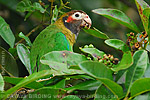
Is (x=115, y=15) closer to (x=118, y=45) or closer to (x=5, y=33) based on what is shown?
(x=118, y=45)

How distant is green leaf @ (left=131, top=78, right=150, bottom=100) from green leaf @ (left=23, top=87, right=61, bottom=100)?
0.21 m

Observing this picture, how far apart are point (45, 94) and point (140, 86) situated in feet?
0.85

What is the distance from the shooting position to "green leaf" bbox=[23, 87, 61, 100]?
0.70m

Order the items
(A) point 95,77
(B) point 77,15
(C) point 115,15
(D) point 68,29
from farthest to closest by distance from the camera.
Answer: (D) point 68,29, (B) point 77,15, (C) point 115,15, (A) point 95,77

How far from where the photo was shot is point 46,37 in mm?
1634

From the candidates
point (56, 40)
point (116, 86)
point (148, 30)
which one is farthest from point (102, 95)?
point (56, 40)

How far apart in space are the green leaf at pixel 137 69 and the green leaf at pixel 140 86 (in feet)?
0.09

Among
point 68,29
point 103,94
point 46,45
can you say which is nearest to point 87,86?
point 103,94

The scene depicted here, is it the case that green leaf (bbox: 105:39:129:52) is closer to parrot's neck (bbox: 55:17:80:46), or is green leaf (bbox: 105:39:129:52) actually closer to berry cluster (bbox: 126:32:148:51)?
berry cluster (bbox: 126:32:148:51)

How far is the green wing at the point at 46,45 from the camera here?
4.82ft

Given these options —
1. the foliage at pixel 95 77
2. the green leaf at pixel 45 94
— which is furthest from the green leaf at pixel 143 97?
the green leaf at pixel 45 94

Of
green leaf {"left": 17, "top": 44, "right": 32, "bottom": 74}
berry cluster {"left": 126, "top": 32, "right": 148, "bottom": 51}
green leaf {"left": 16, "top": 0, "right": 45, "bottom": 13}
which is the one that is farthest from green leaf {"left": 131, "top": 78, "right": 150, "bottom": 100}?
green leaf {"left": 16, "top": 0, "right": 45, "bottom": 13}

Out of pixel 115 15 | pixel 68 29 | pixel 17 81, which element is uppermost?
pixel 115 15

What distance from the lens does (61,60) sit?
81 cm
